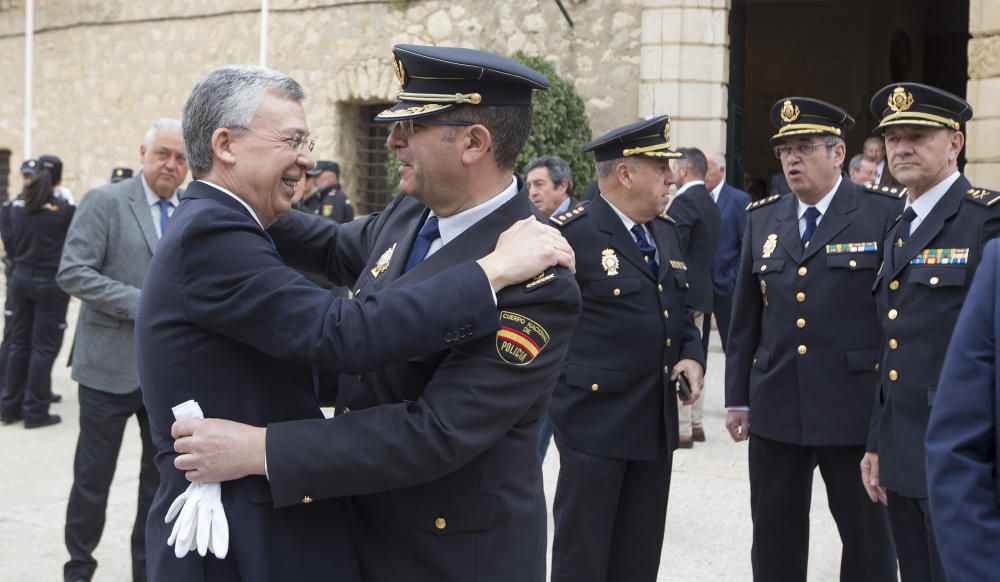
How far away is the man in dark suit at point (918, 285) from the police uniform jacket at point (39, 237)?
628 centimetres

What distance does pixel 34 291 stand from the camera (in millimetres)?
7898

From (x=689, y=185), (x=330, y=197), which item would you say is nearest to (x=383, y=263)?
(x=689, y=185)

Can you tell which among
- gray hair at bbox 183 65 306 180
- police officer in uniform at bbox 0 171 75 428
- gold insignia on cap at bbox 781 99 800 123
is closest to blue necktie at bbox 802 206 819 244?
gold insignia on cap at bbox 781 99 800 123

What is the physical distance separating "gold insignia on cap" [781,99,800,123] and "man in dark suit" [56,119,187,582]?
99.6 inches

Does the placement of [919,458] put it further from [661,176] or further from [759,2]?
[759,2]

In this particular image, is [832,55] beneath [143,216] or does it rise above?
above

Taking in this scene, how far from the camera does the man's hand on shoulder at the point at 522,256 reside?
2111 millimetres

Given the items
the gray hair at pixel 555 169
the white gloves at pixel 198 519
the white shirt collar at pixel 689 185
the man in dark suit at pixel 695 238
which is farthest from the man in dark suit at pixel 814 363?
the gray hair at pixel 555 169

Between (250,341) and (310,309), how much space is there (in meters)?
0.14

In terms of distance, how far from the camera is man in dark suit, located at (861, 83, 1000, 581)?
3365mm

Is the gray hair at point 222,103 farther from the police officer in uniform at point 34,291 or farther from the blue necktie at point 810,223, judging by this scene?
the police officer in uniform at point 34,291

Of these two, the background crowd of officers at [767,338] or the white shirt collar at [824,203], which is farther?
the white shirt collar at [824,203]

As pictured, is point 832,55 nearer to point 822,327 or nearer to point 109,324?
point 822,327

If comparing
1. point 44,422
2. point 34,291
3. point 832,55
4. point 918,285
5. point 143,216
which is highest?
point 832,55
